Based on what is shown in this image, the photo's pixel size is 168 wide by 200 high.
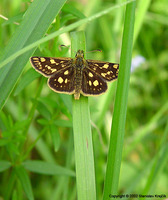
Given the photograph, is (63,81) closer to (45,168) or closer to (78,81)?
(78,81)

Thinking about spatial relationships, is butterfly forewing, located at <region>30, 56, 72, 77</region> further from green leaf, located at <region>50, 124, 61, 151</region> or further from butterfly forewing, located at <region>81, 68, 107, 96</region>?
green leaf, located at <region>50, 124, 61, 151</region>

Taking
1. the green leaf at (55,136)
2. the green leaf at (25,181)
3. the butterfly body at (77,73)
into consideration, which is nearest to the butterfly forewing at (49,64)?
the butterfly body at (77,73)

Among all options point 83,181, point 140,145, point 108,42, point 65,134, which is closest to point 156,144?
point 140,145

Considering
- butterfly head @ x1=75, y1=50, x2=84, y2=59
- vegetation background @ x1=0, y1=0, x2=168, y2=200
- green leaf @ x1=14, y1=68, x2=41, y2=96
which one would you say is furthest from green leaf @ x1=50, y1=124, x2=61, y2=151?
butterfly head @ x1=75, y1=50, x2=84, y2=59

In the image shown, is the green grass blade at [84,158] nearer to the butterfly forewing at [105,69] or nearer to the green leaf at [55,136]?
the green leaf at [55,136]

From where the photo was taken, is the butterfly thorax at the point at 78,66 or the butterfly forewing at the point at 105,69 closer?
the butterfly thorax at the point at 78,66

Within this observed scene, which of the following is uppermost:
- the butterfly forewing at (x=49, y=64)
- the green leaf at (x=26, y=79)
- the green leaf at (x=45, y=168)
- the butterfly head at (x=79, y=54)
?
the butterfly head at (x=79, y=54)

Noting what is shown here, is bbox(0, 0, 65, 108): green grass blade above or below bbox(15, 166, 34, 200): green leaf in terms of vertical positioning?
above
